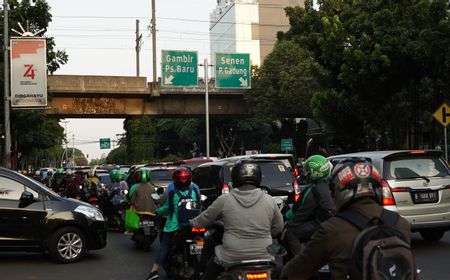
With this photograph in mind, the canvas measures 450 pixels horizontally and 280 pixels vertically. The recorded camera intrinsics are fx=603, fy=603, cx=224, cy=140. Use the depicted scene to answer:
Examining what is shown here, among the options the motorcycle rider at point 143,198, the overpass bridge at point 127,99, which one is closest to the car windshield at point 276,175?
the motorcycle rider at point 143,198

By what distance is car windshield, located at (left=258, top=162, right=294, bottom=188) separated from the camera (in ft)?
35.3

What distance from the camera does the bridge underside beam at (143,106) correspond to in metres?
39.9

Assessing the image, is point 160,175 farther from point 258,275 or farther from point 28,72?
point 258,275

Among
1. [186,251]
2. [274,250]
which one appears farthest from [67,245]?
[274,250]

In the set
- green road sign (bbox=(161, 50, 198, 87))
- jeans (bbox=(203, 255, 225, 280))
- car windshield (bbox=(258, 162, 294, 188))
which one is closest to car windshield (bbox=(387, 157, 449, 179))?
car windshield (bbox=(258, 162, 294, 188))

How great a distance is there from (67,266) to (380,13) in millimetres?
16175

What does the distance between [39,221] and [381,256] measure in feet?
28.3

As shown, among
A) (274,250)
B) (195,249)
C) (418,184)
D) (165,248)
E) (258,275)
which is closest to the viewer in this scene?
(274,250)

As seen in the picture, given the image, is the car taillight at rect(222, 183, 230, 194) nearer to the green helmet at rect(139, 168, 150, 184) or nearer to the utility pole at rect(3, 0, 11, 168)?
the green helmet at rect(139, 168, 150, 184)

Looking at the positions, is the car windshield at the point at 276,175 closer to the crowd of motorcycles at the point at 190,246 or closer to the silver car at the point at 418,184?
the crowd of motorcycles at the point at 190,246

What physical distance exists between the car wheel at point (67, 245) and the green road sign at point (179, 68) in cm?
2351

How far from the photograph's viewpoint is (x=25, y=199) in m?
10.2

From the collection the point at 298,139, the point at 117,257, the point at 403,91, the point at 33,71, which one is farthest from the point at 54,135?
the point at 117,257

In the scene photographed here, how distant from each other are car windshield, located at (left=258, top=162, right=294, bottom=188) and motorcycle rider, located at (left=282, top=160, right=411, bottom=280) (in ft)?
24.5
